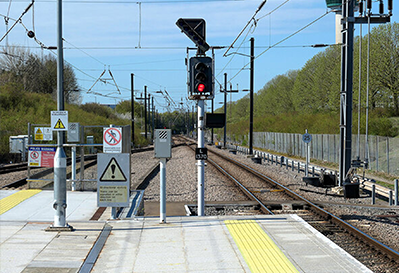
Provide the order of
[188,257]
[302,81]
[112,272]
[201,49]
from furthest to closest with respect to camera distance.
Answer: [302,81], [201,49], [188,257], [112,272]

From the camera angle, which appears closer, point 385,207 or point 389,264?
point 389,264

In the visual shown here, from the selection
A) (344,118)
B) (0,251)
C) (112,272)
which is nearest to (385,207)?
(344,118)

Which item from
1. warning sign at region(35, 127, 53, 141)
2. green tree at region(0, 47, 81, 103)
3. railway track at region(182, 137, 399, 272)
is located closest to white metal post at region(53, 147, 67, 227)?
railway track at region(182, 137, 399, 272)

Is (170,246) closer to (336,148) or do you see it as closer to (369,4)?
(369,4)

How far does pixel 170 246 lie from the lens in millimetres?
8141

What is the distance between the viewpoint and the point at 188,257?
7.54 m

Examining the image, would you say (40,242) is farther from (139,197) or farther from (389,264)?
(389,264)

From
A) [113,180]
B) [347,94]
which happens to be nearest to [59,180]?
[113,180]

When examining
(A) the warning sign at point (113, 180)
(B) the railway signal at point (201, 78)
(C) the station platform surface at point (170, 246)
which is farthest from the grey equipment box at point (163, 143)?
(C) the station platform surface at point (170, 246)

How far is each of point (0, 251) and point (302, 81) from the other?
6021 cm

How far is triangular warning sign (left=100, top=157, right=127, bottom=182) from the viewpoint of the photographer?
9.55 metres

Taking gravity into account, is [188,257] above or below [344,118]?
below

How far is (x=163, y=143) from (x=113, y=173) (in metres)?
1.26

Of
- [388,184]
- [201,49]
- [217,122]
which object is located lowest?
[388,184]
